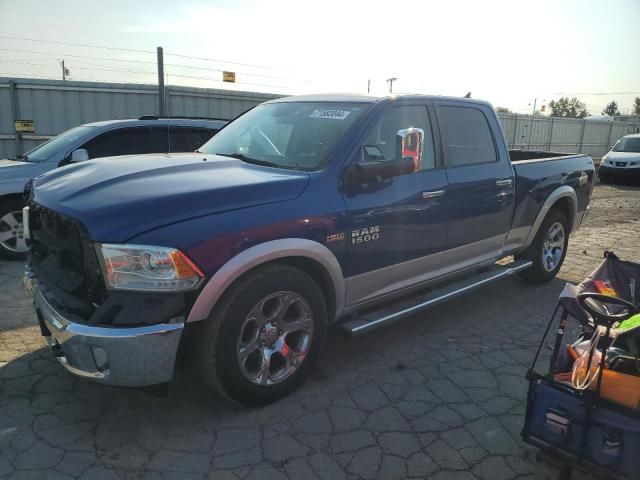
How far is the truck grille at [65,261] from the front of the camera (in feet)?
8.49

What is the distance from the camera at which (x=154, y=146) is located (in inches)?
255

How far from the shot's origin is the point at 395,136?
363cm

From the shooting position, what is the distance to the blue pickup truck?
2496mm

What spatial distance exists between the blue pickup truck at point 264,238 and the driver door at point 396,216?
0.04 feet

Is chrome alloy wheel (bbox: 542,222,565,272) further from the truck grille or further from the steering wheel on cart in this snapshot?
the truck grille

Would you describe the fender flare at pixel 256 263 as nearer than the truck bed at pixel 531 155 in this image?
Yes

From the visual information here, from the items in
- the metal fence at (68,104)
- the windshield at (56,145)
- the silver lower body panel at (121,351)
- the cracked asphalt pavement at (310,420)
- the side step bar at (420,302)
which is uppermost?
the metal fence at (68,104)

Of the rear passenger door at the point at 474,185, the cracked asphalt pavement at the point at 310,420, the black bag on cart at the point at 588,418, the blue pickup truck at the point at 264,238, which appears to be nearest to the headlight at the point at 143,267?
the blue pickup truck at the point at 264,238

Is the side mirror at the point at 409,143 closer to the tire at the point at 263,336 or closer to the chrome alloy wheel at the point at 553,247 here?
the tire at the point at 263,336

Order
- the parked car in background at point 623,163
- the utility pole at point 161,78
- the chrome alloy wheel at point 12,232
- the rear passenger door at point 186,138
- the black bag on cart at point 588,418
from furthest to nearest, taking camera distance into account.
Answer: the parked car in background at point 623,163, the utility pole at point 161,78, the rear passenger door at point 186,138, the chrome alloy wheel at point 12,232, the black bag on cart at point 588,418

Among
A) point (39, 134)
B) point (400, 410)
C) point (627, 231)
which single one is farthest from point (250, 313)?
point (39, 134)

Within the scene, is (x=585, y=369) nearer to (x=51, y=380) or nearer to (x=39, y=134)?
(x=51, y=380)

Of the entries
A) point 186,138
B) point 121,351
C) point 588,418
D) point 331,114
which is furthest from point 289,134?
point 186,138

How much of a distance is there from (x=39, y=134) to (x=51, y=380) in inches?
323
